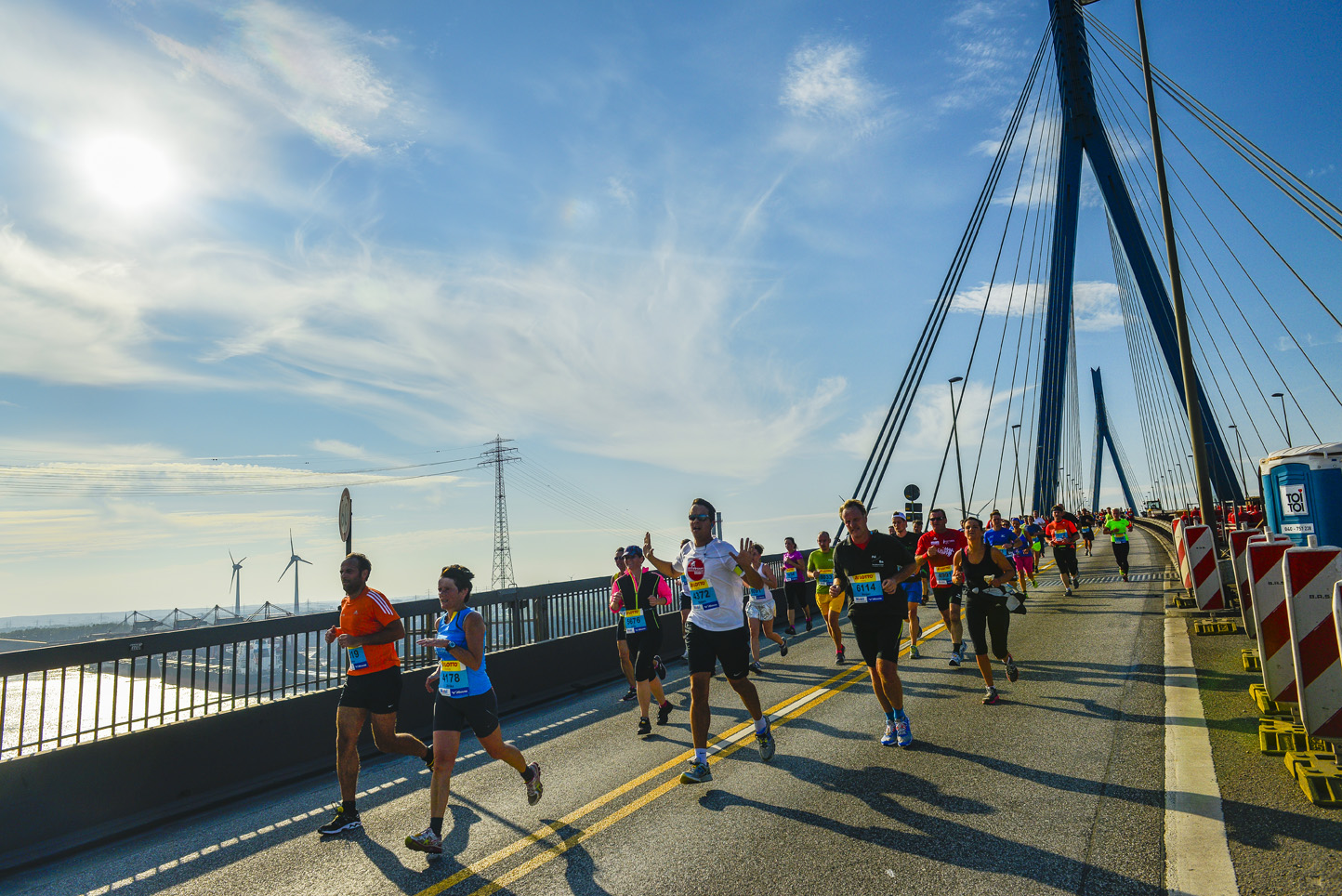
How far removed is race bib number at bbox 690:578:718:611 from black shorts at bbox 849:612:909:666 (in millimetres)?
1278

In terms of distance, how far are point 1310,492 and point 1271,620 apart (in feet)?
27.0

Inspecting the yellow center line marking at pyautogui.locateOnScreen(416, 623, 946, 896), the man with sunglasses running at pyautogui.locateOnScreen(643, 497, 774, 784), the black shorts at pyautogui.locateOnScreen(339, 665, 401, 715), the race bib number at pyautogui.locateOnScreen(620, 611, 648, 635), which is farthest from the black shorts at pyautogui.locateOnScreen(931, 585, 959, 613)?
the black shorts at pyautogui.locateOnScreen(339, 665, 401, 715)

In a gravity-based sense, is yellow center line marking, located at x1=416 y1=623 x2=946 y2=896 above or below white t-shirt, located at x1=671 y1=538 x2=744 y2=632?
below

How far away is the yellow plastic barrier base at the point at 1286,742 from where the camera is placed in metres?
5.14

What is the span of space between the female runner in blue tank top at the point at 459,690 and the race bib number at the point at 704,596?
176 centimetres

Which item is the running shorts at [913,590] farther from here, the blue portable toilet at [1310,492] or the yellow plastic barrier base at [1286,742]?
the blue portable toilet at [1310,492]

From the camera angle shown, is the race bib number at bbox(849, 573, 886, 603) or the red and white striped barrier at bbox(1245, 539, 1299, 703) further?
the race bib number at bbox(849, 573, 886, 603)

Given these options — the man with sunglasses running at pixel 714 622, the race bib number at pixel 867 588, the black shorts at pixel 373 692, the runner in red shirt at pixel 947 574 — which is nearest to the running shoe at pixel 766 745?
the man with sunglasses running at pixel 714 622

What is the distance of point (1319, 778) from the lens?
4.35m

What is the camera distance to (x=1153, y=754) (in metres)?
5.46

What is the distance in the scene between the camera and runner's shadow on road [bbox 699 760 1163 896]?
3633 millimetres

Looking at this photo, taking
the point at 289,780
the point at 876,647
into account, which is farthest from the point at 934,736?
the point at 289,780

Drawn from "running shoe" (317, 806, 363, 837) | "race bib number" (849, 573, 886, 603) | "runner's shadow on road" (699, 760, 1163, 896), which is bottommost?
"runner's shadow on road" (699, 760, 1163, 896)

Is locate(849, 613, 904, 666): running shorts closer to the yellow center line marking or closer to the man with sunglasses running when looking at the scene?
the man with sunglasses running
